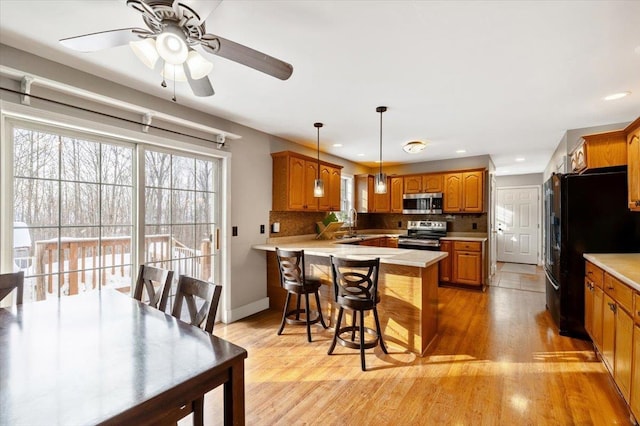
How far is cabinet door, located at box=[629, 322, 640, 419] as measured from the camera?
1.70 m

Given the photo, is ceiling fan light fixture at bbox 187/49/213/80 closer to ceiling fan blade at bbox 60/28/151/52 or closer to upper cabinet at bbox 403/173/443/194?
ceiling fan blade at bbox 60/28/151/52

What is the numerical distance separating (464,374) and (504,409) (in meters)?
0.43

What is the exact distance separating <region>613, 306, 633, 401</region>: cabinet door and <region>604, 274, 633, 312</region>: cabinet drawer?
6 cm

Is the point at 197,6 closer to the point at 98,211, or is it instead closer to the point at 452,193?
the point at 98,211

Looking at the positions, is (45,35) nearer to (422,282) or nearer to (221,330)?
(221,330)

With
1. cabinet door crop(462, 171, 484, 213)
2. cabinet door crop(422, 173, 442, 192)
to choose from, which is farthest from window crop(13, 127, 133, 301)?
cabinet door crop(462, 171, 484, 213)

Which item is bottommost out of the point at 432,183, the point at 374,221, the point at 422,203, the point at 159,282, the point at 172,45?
the point at 159,282

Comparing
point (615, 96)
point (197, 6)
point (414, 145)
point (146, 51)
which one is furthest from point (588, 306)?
point (146, 51)

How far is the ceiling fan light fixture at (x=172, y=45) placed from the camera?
1.32 meters

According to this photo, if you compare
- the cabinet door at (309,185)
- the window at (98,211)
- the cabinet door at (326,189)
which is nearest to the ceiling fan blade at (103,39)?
the window at (98,211)

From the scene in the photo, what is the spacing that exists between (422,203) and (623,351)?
410 cm

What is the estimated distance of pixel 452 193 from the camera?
5590 mm

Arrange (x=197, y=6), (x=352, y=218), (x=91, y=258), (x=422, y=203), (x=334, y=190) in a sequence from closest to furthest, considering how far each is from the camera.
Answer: (x=197, y=6)
(x=91, y=258)
(x=334, y=190)
(x=422, y=203)
(x=352, y=218)

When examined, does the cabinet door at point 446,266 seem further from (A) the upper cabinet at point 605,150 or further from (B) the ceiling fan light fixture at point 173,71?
(B) the ceiling fan light fixture at point 173,71
